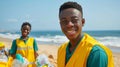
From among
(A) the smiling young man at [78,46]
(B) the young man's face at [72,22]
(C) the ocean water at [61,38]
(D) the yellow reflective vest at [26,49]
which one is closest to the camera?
(A) the smiling young man at [78,46]

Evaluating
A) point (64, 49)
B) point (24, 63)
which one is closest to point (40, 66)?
point (24, 63)

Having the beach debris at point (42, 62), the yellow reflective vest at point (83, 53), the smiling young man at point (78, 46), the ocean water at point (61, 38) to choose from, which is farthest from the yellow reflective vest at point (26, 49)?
the ocean water at point (61, 38)

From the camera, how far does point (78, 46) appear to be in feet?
6.82

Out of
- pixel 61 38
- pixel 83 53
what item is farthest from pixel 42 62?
pixel 61 38

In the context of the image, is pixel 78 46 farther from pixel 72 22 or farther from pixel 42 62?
pixel 42 62

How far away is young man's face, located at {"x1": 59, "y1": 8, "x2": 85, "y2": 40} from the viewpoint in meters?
2.09

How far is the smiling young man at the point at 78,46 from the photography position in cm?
183

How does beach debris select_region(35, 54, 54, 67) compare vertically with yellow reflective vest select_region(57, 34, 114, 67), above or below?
below

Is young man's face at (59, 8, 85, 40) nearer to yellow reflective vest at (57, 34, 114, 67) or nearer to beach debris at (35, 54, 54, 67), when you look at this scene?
yellow reflective vest at (57, 34, 114, 67)

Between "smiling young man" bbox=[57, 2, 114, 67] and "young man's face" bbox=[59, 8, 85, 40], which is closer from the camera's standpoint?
"smiling young man" bbox=[57, 2, 114, 67]

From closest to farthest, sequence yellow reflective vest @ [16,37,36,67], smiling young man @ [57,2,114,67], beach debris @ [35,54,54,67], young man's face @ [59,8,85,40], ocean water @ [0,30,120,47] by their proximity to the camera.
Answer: smiling young man @ [57,2,114,67], young man's face @ [59,8,85,40], beach debris @ [35,54,54,67], yellow reflective vest @ [16,37,36,67], ocean water @ [0,30,120,47]

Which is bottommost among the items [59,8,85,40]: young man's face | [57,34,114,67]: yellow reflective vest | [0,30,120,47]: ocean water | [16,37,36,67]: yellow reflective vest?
[0,30,120,47]: ocean water

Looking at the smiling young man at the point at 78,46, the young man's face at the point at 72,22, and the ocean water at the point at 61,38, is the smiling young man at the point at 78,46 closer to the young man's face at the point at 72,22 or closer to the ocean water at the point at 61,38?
the young man's face at the point at 72,22

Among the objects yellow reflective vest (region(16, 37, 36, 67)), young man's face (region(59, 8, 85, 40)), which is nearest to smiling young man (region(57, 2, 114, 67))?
young man's face (region(59, 8, 85, 40))
